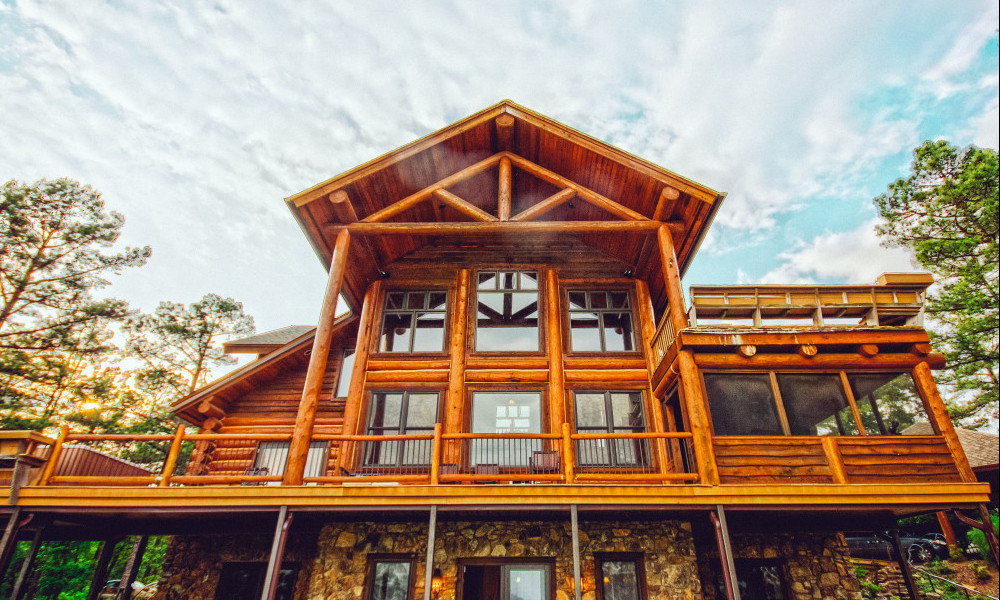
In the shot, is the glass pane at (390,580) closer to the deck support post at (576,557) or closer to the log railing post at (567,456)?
the deck support post at (576,557)

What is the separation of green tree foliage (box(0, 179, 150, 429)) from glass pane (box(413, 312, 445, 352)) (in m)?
16.5

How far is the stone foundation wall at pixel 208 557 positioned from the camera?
357 inches

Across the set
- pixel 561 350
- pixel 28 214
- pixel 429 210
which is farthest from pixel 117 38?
pixel 561 350

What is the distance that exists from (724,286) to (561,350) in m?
3.80

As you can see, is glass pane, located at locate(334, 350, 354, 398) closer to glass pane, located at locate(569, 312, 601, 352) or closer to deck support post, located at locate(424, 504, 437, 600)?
deck support post, located at locate(424, 504, 437, 600)

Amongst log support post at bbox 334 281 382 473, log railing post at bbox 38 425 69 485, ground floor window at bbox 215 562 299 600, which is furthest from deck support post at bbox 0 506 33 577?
log support post at bbox 334 281 382 473

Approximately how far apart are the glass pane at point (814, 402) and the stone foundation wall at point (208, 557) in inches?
362

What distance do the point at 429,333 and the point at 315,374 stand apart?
3.56m

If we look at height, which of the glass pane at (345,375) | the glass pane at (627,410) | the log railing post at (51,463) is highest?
the glass pane at (345,375)

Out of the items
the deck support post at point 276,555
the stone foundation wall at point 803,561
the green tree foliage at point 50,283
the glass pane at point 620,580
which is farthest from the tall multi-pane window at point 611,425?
the green tree foliage at point 50,283

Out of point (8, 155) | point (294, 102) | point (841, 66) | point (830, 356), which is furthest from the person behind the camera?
point (294, 102)

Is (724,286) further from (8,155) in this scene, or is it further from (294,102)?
(294,102)

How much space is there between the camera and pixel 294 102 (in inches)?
1720

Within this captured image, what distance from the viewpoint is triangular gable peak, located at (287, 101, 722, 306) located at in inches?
390
